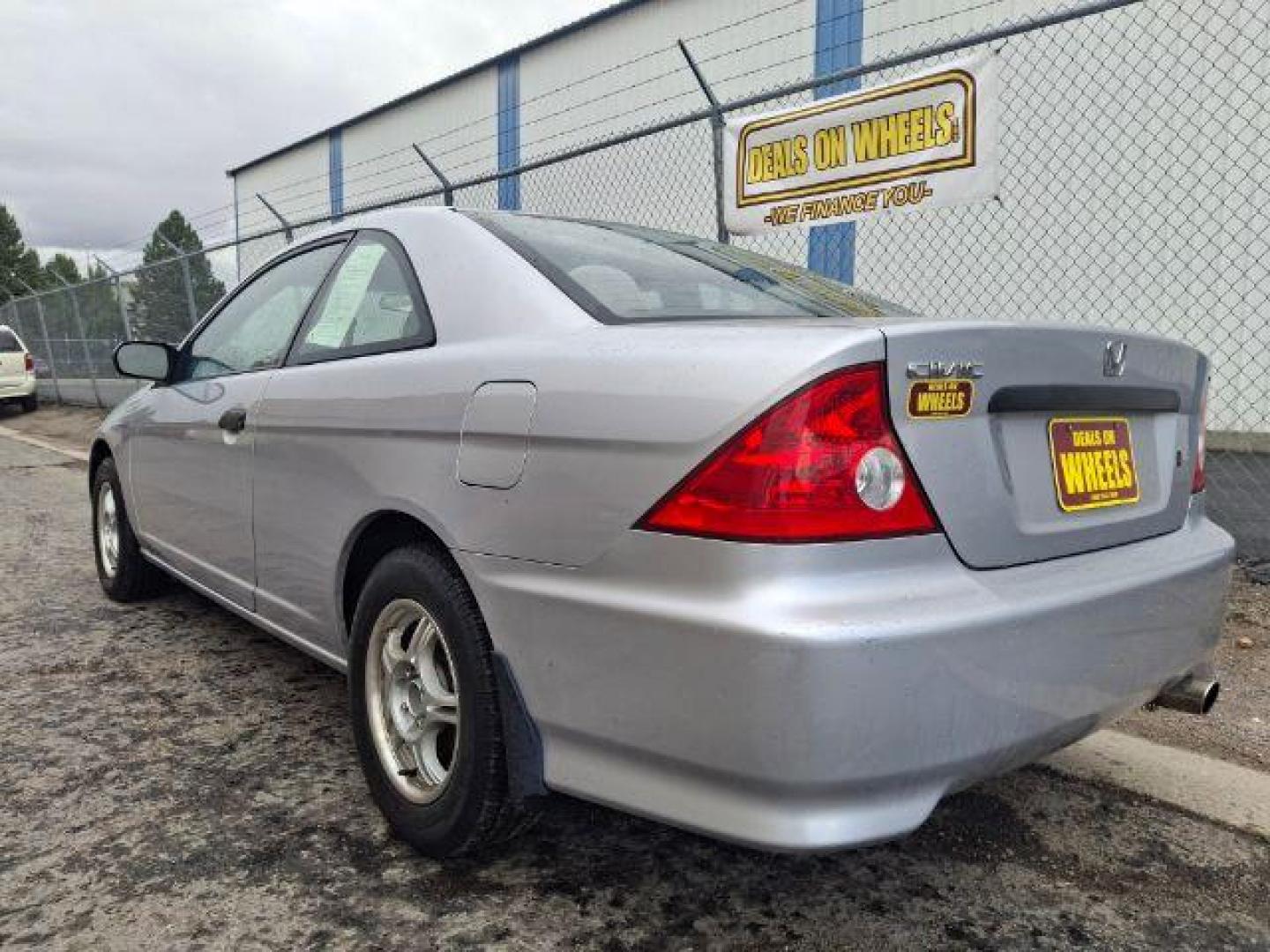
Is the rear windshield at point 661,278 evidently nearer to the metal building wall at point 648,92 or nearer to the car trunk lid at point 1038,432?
the car trunk lid at point 1038,432

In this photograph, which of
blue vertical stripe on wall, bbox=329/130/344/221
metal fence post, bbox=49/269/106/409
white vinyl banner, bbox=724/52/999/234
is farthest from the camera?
blue vertical stripe on wall, bbox=329/130/344/221

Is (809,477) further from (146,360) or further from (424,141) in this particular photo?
(424,141)

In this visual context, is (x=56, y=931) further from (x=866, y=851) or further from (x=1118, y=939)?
(x=1118, y=939)

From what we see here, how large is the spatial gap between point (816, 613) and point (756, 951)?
748 mm

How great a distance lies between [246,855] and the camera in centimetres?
211

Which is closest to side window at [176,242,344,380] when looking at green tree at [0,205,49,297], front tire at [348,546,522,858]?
front tire at [348,546,522,858]

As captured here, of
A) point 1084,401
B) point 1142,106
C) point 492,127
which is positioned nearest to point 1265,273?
point 1142,106

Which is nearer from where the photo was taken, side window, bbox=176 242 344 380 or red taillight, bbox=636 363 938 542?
red taillight, bbox=636 363 938 542

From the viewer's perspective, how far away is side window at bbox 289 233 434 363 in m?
2.34

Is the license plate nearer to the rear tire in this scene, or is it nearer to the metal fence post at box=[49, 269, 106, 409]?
the rear tire

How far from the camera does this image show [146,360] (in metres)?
3.63

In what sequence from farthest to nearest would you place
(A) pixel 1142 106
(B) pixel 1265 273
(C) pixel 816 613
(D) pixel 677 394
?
(A) pixel 1142 106, (B) pixel 1265 273, (D) pixel 677 394, (C) pixel 816 613

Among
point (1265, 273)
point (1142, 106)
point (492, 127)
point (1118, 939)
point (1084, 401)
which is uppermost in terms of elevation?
point (492, 127)

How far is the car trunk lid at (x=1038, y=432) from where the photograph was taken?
1608 millimetres
